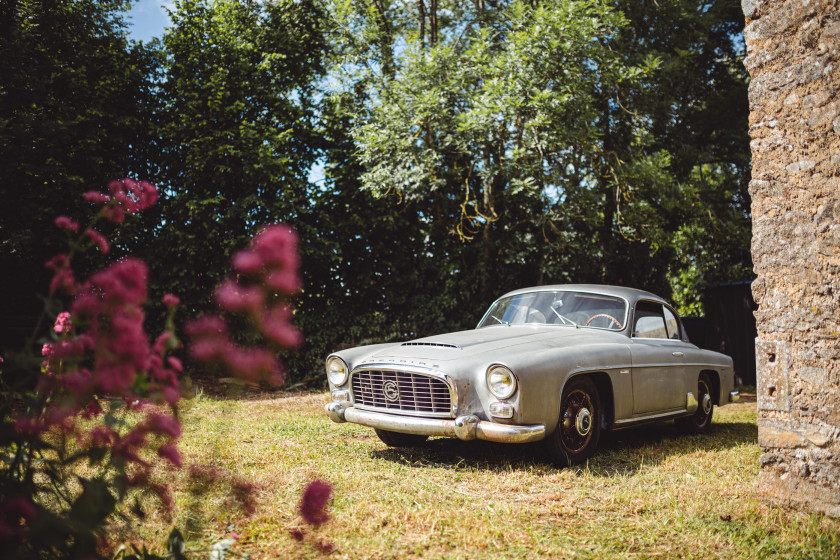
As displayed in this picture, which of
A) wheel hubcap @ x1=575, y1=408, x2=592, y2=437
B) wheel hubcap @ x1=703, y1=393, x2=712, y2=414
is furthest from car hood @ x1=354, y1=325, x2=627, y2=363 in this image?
wheel hubcap @ x1=703, y1=393, x2=712, y2=414

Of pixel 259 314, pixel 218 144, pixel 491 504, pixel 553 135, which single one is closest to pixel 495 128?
pixel 553 135

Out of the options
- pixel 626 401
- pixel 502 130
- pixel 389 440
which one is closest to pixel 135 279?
pixel 389 440

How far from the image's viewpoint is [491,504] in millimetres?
3857

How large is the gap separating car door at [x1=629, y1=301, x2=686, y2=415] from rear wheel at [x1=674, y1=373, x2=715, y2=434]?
22.1 inches

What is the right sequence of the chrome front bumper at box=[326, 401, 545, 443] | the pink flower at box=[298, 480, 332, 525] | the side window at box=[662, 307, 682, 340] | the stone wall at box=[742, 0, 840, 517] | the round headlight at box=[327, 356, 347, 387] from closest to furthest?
the pink flower at box=[298, 480, 332, 525] < the stone wall at box=[742, 0, 840, 517] < the chrome front bumper at box=[326, 401, 545, 443] < the round headlight at box=[327, 356, 347, 387] < the side window at box=[662, 307, 682, 340]

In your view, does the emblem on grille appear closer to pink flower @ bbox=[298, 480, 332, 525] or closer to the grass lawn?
the grass lawn

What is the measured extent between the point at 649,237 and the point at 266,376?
10189mm

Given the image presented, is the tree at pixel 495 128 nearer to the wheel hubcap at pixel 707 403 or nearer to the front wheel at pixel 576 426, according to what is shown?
the wheel hubcap at pixel 707 403

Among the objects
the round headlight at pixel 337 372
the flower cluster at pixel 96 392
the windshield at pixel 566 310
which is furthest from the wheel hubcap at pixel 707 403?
the flower cluster at pixel 96 392

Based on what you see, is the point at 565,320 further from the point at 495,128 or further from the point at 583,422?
the point at 495,128

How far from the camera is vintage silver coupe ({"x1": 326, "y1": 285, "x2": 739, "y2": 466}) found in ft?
14.9

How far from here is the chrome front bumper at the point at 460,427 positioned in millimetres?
4414

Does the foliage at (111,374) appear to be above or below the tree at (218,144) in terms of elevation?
below

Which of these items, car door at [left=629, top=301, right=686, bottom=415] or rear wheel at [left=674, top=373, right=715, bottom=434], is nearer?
car door at [left=629, top=301, right=686, bottom=415]
